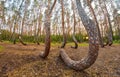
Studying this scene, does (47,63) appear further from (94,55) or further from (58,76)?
(94,55)

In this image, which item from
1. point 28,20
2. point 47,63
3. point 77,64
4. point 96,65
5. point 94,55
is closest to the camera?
point 94,55

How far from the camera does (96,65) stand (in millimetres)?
6426

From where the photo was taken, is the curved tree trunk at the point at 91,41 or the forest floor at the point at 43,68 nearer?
the curved tree trunk at the point at 91,41

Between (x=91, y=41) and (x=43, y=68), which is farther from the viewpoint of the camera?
(x=43, y=68)

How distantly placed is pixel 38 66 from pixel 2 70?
1.05 meters

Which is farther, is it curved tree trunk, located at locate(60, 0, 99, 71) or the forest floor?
the forest floor

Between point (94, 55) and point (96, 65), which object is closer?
point (94, 55)

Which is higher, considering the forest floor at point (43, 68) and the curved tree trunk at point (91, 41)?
the curved tree trunk at point (91, 41)

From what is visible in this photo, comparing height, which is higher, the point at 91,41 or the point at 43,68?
the point at 91,41

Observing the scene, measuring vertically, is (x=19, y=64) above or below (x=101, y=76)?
above

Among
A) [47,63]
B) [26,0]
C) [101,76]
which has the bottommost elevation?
[101,76]

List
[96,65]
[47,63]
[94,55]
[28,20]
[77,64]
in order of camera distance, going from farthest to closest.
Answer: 1. [28,20]
2. [96,65]
3. [47,63]
4. [77,64]
5. [94,55]

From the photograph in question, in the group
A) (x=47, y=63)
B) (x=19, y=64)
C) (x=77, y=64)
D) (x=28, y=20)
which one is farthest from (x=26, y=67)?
(x=28, y=20)

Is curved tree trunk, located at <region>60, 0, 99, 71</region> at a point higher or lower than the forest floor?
higher
